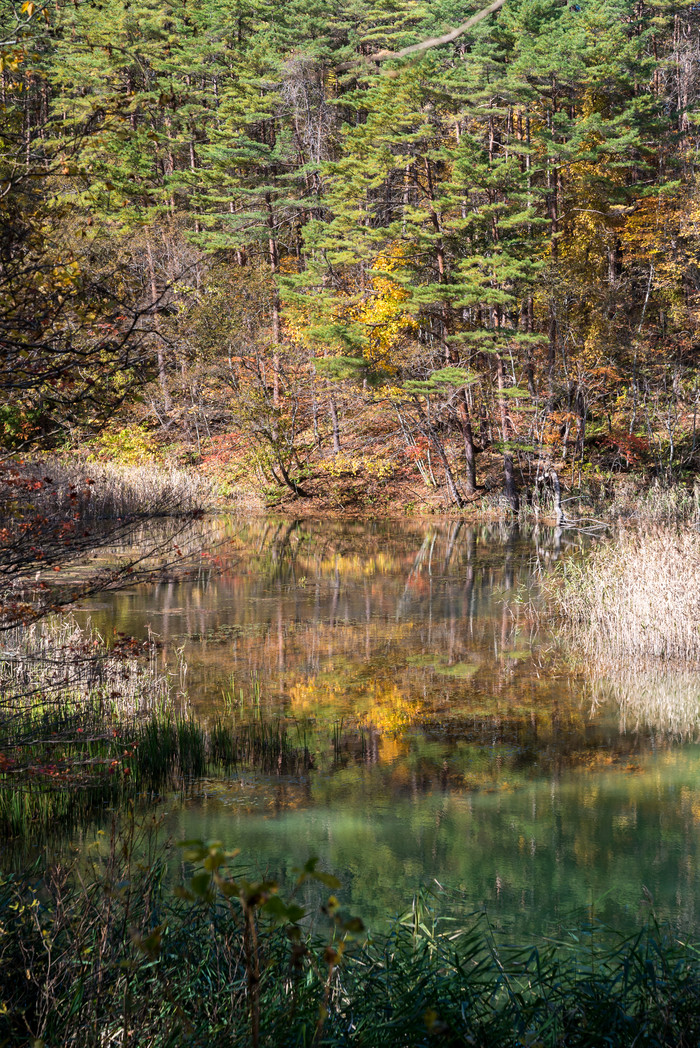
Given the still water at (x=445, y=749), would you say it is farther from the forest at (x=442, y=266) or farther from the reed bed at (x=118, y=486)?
the forest at (x=442, y=266)

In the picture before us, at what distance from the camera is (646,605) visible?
31.6 feet

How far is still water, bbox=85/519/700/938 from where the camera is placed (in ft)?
17.0

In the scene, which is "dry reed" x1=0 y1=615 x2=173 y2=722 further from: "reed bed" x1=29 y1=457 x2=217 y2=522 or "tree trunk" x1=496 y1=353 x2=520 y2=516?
"tree trunk" x1=496 y1=353 x2=520 y2=516

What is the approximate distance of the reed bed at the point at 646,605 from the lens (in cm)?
942

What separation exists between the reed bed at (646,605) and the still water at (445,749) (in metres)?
0.41

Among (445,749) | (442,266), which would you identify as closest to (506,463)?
(442,266)

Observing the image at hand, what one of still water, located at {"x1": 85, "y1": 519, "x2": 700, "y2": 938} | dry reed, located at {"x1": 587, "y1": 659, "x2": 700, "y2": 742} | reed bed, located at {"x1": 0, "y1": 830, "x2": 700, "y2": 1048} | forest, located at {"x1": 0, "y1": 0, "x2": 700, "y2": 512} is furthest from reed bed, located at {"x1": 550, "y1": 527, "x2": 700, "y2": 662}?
forest, located at {"x1": 0, "y1": 0, "x2": 700, "y2": 512}

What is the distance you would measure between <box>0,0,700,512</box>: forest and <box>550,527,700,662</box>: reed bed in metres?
9.88

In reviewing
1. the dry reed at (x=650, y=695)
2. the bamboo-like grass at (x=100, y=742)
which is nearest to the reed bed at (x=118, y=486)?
the bamboo-like grass at (x=100, y=742)

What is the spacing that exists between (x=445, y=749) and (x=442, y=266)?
56.6ft

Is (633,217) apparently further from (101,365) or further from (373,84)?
(101,365)

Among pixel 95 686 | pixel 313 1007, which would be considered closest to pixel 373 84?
pixel 95 686

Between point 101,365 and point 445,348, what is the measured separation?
19.8 metres

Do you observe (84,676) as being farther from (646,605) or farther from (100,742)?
(646,605)
